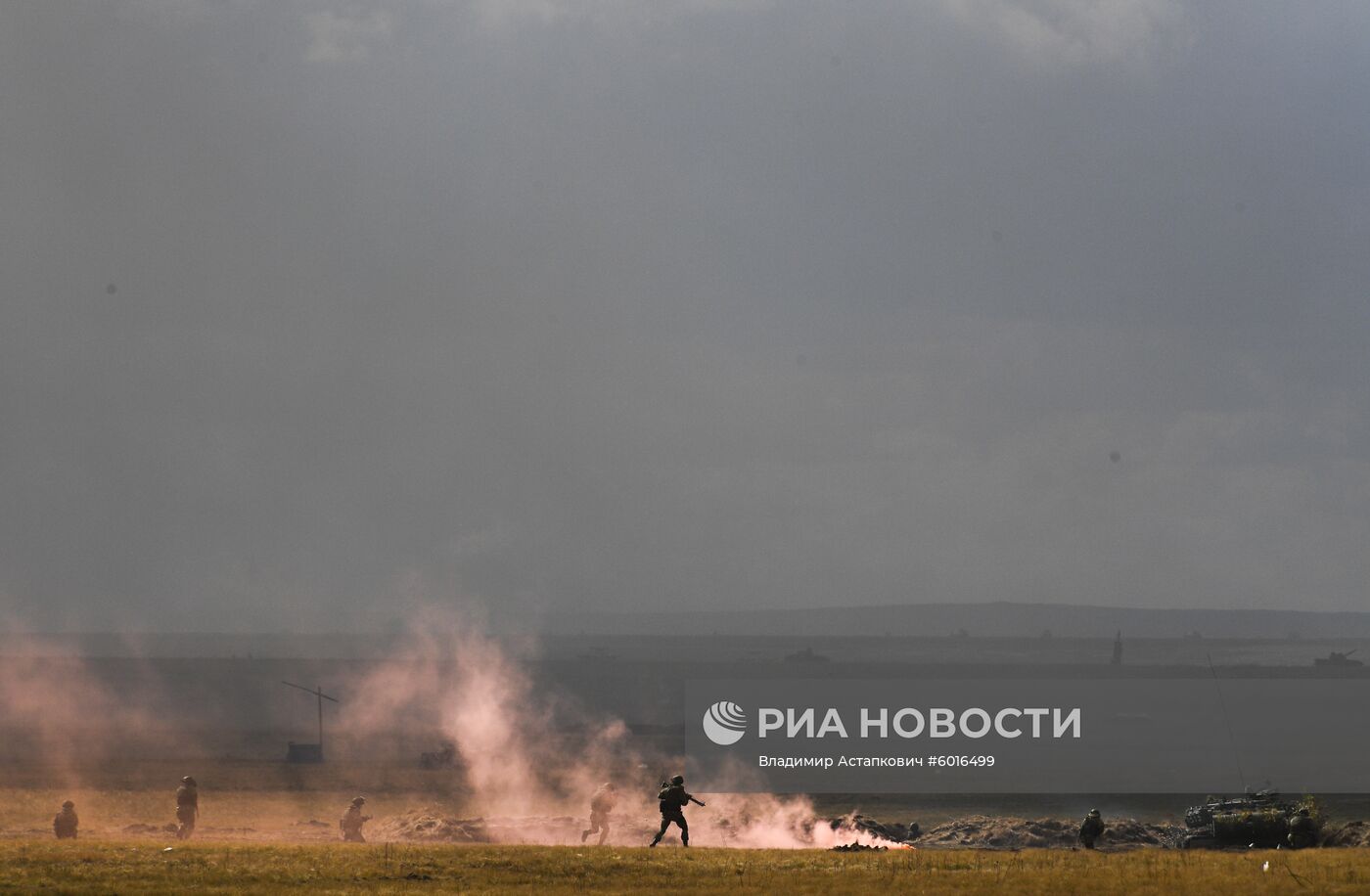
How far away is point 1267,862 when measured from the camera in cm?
2952

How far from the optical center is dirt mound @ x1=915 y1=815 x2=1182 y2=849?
45.1m

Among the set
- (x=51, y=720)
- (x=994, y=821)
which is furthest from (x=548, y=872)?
(x=51, y=720)

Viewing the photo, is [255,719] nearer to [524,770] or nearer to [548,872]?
[524,770]

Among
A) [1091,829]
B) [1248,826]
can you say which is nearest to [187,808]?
[1091,829]

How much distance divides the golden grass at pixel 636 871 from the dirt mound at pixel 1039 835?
13347mm

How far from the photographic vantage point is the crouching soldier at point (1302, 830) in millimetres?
36562

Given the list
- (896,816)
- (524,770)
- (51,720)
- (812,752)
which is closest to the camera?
(896,816)

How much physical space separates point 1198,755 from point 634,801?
270 feet

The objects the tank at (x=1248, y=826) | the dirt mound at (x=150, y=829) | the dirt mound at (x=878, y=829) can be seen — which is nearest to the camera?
the tank at (x=1248, y=826)

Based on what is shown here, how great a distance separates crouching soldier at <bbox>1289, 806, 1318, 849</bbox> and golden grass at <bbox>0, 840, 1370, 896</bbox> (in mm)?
4847

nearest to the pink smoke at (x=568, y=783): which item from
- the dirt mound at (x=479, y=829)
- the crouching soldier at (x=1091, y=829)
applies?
the dirt mound at (x=479, y=829)

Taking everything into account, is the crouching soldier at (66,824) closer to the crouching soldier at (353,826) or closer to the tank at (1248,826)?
the crouching soldier at (353,826)

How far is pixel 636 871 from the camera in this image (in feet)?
94.7

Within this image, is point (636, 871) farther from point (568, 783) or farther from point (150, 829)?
point (568, 783)
